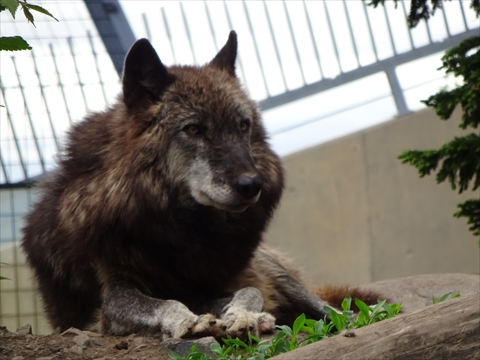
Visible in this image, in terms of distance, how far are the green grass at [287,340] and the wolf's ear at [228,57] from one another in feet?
5.46

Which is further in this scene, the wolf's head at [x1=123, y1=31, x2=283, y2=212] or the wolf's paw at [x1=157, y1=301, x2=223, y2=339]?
the wolf's head at [x1=123, y1=31, x2=283, y2=212]

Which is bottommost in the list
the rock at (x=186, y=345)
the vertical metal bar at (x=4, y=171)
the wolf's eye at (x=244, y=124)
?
the rock at (x=186, y=345)

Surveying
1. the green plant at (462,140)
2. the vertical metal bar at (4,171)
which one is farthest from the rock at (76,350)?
the vertical metal bar at (4,171)

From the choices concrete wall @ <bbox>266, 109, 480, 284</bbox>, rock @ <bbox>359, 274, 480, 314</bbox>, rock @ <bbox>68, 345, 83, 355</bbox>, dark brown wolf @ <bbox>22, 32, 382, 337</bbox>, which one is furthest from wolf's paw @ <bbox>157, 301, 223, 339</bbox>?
concrete wall @ <bbox>266, 109, 480, 284</bbox>

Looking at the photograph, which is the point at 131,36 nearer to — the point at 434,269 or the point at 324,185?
the point at 324,185

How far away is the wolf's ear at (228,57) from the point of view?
4.50m

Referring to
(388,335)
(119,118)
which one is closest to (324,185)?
(119,118)

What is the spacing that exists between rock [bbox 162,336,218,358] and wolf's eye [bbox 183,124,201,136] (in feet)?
3.66

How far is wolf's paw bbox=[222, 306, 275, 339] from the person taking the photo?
11.4ft

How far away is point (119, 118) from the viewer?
4.21 metres

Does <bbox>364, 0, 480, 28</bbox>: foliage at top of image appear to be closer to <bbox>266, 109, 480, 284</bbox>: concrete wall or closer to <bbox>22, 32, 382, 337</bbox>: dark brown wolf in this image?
<bbox>22, 32, 382, 337</bbox>: dark brown wolf

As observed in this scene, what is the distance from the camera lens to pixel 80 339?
348 centimetres

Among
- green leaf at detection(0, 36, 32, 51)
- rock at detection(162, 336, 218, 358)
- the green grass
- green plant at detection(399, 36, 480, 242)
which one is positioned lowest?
the green grass

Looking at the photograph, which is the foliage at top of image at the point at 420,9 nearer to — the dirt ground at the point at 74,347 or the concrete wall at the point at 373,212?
the dirt ground at the point at 74,347
